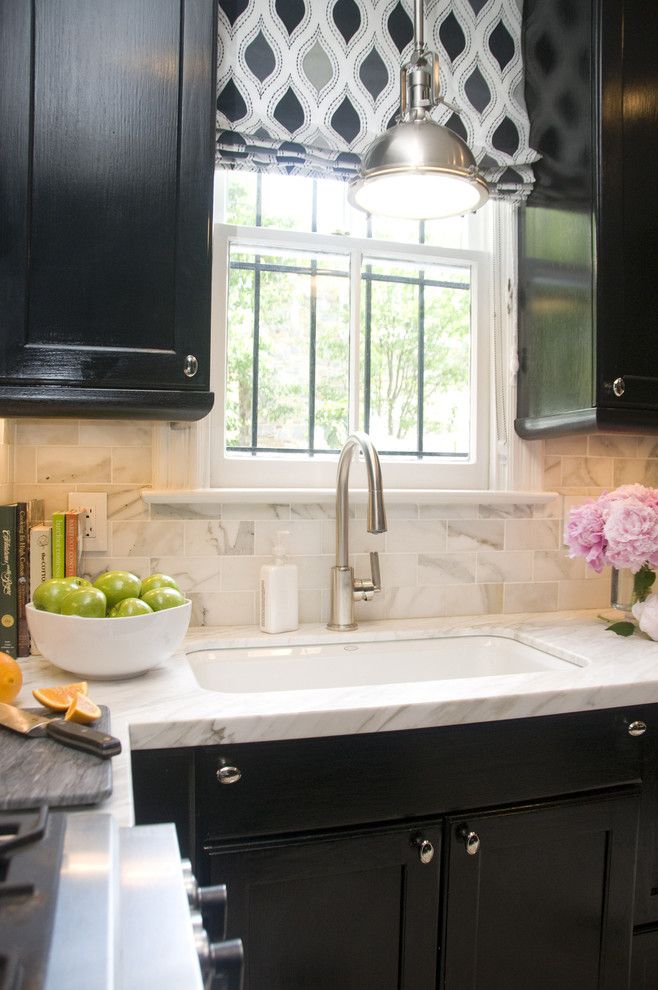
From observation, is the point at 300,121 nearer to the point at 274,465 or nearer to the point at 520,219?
the point at 520,219

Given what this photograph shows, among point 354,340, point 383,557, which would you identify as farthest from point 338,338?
point 383,557

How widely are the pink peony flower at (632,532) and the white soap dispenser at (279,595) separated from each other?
2.37 feet

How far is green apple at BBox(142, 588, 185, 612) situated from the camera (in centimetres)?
137

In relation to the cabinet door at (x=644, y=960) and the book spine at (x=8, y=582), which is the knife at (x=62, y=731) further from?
the cabinet door at (x=644, y=960)

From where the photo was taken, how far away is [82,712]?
107 centimetres

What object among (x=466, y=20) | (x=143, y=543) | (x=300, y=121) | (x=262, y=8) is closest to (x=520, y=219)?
(x=466, y=20)

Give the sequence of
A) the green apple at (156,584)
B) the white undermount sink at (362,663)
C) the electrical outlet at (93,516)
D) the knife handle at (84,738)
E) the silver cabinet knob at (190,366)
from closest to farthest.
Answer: the knife handle at (84,738) → the green apple at (156,584) → the silver cabinet knob at (190,366) → the white undermount sink at (362,663) → the electrical outlet at (93,516)

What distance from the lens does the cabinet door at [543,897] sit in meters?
1.30

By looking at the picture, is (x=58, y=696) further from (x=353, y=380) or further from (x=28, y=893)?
(x=353, y=380)

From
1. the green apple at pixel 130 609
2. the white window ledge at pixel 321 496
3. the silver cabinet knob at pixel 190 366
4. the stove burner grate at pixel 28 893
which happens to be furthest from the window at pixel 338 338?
the stove burner grate at pixel 28 893

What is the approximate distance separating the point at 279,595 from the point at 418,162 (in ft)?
3.13

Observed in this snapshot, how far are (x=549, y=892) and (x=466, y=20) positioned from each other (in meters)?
2.04

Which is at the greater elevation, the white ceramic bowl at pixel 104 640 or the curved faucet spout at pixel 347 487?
the curved faucet spout at pixel 347 487

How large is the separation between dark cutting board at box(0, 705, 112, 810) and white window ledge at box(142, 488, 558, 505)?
81 centimetres
